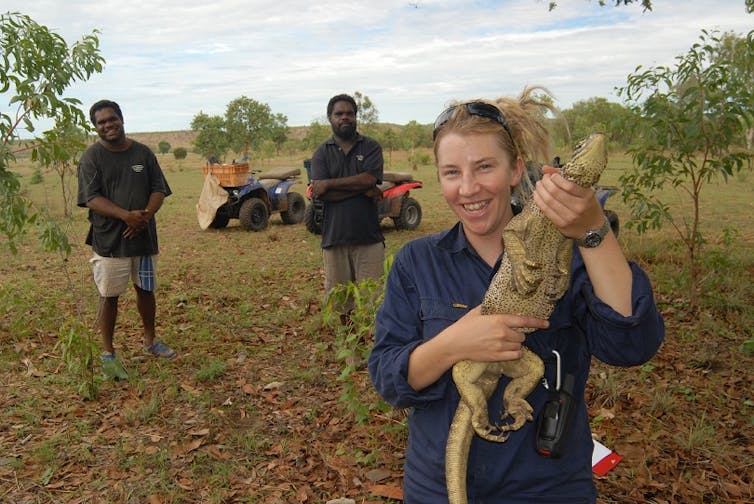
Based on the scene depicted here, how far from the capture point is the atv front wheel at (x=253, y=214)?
1273 cm

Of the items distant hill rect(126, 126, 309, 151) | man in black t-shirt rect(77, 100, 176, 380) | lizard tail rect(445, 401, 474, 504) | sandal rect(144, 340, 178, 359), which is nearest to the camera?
lizard tail rect(445, 401, 474, 504)

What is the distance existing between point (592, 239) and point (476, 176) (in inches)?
15.2

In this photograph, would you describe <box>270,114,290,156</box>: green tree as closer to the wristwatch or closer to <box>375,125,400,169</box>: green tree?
<box>375,125,400,169</box>: green tree

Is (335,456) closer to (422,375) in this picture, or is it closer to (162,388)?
(162,388)


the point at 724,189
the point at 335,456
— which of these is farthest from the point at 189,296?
the point at 724,189

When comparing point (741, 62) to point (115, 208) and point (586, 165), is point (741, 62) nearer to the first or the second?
point (586, 165)

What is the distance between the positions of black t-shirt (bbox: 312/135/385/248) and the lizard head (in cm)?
427

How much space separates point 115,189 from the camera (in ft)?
17.8

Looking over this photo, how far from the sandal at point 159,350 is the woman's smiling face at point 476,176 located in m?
4.72

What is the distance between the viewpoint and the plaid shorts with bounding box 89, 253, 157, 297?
212 inches

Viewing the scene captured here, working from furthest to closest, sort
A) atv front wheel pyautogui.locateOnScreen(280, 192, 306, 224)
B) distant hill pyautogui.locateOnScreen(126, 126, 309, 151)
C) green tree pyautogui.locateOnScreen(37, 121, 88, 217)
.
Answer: distant hill pyautogui.locateOnScreen(126, 126, 309, 151)
atv front wheel pyautogui.locateOnScreen(280, 192, 306, 224)
green tree pyautogui.locateOnScreen(37, 121, 88, 217)

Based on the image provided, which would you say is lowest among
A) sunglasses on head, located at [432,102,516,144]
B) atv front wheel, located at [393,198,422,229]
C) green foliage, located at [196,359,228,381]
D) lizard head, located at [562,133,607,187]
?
green foliage, located at [196,359,228,381]

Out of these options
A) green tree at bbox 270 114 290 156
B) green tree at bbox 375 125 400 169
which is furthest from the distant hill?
green tree at bbox 375 125 400 169

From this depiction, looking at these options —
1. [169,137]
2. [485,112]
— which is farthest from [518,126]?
[169,137]
